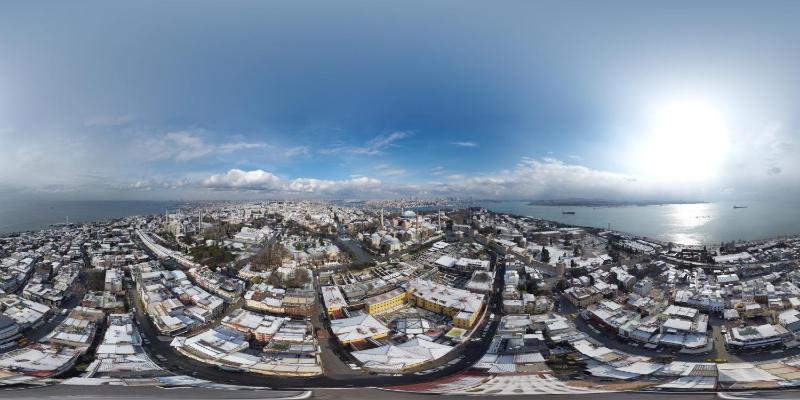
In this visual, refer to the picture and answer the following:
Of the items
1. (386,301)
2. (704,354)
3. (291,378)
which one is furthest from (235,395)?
(704,354)

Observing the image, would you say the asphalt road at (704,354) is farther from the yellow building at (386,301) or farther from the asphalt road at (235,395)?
the yellow building at (386,301)

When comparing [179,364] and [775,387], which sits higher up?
[775,387]

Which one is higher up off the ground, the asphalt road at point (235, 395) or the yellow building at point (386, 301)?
the asphalt road at point (235, 395)

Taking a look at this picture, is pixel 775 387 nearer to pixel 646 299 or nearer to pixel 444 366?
pixel 444 366

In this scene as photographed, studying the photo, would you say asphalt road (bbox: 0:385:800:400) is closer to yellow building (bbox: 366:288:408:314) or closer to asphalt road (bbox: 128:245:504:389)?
asphalt road (bbox: 128:245:504:389)

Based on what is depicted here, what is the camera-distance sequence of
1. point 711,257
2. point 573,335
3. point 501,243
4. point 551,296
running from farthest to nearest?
point 501,243, point 711,257, point 551,296, point 573,335

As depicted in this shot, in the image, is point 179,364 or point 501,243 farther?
point 501,243

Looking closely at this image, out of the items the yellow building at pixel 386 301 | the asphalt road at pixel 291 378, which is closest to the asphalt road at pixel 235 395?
the asphalt road at pixel 291 378

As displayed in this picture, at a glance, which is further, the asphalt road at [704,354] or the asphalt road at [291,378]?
the asphalt road at [704,354]

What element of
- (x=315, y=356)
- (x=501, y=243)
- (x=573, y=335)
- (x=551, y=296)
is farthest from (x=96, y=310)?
(x=501, y=243)
